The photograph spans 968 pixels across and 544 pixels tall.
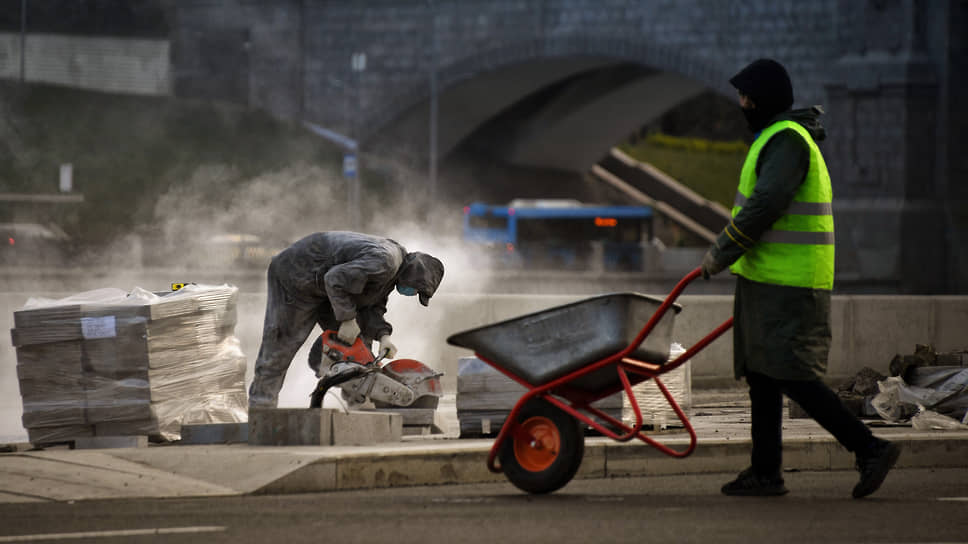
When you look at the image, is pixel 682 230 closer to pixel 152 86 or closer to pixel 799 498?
pixel 152 86

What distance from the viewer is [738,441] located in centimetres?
677

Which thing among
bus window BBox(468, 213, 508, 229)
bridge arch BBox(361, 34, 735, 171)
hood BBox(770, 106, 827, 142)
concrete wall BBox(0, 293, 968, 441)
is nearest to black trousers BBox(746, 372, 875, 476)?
hood BBox(770, 106, 827, 142)

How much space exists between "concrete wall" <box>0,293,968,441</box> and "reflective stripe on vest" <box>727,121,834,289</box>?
6.38 m

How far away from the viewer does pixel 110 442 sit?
7.53m

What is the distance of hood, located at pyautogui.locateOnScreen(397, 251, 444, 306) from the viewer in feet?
26.7

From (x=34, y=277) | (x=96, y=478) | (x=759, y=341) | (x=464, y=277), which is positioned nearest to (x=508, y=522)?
(x=759, y=341)

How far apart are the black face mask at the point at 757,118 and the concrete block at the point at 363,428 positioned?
2260mm

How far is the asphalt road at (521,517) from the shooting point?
15.9ft

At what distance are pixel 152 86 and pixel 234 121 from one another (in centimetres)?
495

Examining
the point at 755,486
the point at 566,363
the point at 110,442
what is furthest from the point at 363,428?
the point at 755,486

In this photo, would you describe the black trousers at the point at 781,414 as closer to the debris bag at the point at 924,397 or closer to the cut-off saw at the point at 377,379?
the debris bag at the point at 924,397

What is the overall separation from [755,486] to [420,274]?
2869 mm

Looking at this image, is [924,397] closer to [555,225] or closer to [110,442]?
[110,442]

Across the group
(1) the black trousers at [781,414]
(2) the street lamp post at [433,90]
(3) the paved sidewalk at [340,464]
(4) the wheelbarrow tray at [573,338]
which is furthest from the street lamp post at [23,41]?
(1) the black trousers at [781,414]
